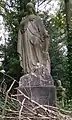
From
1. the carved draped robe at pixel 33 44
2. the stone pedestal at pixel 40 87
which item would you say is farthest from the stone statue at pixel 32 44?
the stone pedestal at pixel 40 87

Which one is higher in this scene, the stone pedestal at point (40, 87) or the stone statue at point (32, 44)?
the stone statue at point (32, 44)

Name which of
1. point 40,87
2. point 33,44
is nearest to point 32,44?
point 33,44

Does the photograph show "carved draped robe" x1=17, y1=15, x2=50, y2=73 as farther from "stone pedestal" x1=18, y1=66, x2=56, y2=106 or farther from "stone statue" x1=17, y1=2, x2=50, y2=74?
"stone pedestal" x1=18, y1=66, x2=56, y2=106

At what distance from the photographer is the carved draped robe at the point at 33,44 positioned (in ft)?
22.6

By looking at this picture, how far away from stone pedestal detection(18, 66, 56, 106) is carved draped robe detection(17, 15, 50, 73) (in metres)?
0.58

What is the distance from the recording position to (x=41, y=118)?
123 inches

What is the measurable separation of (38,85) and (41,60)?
0.99 m

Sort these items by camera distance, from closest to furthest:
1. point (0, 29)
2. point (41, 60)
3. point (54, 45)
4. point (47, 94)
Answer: point (47, 94), point (41, 60), point (54, 45), point (0, 29)

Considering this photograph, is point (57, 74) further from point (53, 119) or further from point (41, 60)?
point (53, 119)

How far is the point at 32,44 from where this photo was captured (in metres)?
6.92

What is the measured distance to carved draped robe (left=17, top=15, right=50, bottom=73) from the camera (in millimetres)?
6879

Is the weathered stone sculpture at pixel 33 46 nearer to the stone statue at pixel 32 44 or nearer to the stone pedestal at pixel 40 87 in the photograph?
the stone statue at pixel 32 44

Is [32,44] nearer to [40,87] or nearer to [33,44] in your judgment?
[33,44]

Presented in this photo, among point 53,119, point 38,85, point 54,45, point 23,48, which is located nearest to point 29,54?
point 23,48
